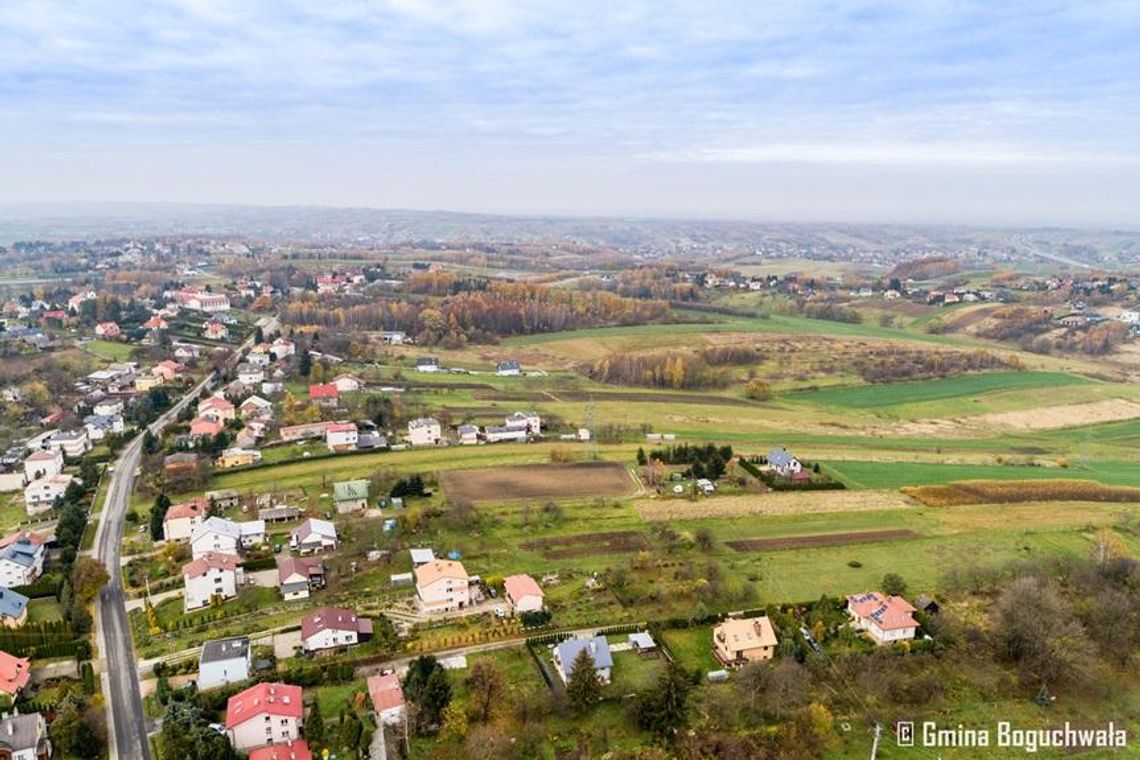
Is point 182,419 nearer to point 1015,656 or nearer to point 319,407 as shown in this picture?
point 319,407

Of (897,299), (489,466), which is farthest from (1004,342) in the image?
(489,466)

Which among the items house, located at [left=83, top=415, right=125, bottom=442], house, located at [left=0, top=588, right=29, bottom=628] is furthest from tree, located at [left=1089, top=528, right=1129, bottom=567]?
house, located at [left=83, top=415, right=125, bottom=442]

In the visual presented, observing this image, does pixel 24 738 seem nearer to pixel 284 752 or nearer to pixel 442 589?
pixel 284 752

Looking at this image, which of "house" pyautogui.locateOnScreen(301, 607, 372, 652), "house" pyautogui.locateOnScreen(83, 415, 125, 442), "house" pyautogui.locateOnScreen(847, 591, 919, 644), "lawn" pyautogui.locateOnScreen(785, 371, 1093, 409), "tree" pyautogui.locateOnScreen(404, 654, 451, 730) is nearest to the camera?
"tree" pyautogui.locateOnScreen(404, 654, 451, 730)

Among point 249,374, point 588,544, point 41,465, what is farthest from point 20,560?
Answer: point 249,374

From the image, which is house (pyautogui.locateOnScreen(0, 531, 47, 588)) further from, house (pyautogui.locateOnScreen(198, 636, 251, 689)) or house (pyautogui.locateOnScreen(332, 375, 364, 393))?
house (pyautogui.locateOnScreen(332, 375, 364, 393))

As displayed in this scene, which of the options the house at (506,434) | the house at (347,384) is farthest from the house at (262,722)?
the house at (347,384)
